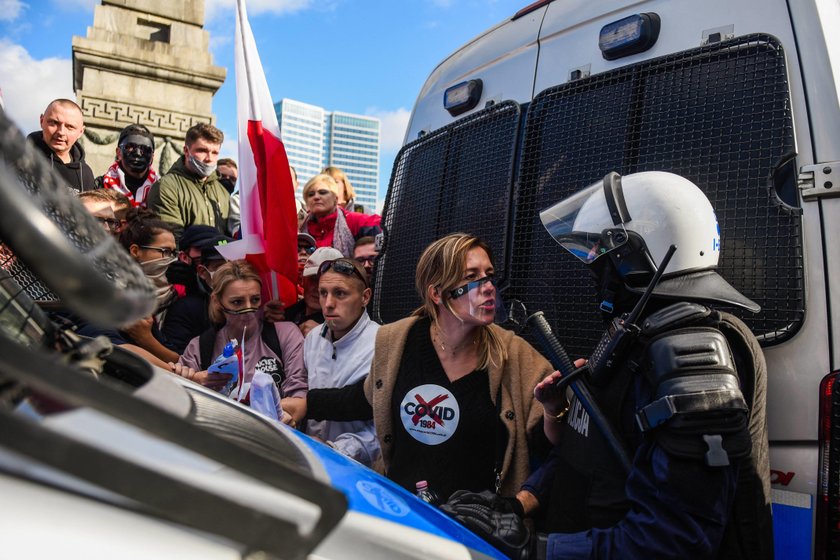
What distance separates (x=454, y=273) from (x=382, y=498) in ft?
5.01

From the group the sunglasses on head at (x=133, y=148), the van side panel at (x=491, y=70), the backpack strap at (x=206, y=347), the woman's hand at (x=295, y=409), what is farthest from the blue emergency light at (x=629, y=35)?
the sunglasses on head at (x=133, y=148)

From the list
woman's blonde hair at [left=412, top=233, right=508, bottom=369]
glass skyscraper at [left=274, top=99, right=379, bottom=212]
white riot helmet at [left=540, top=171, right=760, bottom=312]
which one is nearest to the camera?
white riot helmet at [left=540, top=171, right=760, bottom=312]

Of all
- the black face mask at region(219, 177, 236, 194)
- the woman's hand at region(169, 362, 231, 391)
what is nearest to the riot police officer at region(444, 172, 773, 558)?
the woman's hand at region(169, 362, 231, 391)

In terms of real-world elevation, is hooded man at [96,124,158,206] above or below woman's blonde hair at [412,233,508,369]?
above

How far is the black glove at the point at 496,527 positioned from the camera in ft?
5.57

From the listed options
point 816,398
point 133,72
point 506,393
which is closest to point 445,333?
point 506,393

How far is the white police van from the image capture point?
596mm

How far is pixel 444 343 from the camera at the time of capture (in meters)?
2.77

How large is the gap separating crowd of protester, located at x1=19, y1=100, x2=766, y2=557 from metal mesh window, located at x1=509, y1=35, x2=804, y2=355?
10.5 inches

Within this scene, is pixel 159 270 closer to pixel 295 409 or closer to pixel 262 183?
pixel 262 183

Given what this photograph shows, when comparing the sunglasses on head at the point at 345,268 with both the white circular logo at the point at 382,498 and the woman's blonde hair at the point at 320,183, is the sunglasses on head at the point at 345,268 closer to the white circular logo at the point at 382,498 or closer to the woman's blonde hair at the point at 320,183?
the woman's blonde hair at the point at 320,183

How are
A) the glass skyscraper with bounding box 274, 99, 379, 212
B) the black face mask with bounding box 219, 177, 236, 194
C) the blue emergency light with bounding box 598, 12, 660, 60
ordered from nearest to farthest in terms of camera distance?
the blue emergency light with bounding box 598, 12, 660, 60
the black face mask with bounding box 219, 177, 236, 194
the glass skyscraper with bounding box 274, 99, 379, 212

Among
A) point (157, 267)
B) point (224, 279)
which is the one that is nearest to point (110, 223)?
point (157, 267)

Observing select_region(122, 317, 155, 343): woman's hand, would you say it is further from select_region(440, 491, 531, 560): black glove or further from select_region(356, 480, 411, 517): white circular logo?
select_region(356, 480, 411, 517): white circular logo
